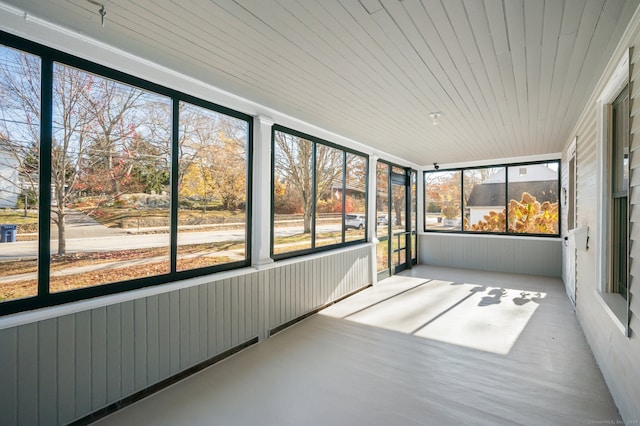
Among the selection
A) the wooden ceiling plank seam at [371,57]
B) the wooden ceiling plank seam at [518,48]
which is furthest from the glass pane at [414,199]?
the wooden ceiling plank seam at [371,57]

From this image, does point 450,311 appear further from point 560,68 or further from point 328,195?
point 560,68

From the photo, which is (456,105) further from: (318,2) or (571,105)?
(318,2)

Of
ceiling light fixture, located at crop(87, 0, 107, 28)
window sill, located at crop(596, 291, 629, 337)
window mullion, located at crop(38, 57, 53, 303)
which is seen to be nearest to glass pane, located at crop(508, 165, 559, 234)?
window sill, located at crop(596, 291, 629, 337)

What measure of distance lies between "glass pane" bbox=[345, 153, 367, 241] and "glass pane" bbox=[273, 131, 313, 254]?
1058 millimetres

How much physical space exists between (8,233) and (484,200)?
7897 millimetres

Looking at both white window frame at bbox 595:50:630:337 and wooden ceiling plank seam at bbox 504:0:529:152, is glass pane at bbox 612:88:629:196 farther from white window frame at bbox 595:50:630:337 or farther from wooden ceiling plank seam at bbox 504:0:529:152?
wooden ceiling plank seam at bbox 504:0:529:152

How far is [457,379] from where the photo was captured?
102 inches

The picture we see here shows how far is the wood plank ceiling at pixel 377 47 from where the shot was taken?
5.67 ft

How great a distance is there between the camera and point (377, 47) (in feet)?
7.00

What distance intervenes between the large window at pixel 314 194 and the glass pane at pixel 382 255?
750 mm

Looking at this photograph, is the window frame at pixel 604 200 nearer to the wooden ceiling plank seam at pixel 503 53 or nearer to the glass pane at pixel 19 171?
the wooden ceiling plank seam at pixel 503 53

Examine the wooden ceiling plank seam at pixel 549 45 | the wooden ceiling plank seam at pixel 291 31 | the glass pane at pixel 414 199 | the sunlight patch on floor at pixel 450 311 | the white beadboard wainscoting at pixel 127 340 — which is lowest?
the sunlight patch on floor at pixel 450 311

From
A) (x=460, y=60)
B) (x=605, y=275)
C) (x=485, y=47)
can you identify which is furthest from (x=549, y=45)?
(x=605, y=275)

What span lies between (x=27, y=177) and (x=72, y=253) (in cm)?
54
